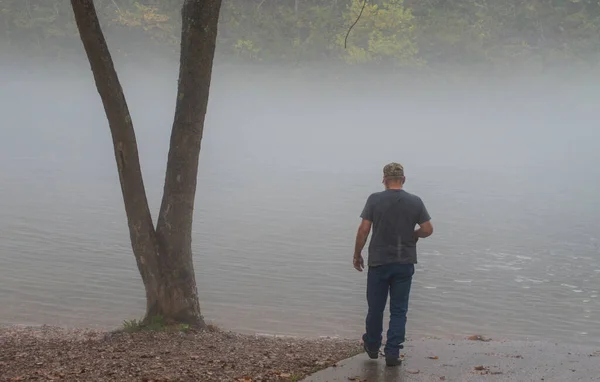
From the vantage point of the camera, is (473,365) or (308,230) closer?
(473,365)

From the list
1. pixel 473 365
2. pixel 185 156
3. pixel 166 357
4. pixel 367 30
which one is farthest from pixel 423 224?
pixel 367 30

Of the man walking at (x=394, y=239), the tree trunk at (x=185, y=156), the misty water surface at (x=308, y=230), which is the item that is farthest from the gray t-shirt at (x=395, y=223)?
the misty water surface at (x=308, y=230)

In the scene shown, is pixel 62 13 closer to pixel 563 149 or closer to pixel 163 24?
pixel 163 24

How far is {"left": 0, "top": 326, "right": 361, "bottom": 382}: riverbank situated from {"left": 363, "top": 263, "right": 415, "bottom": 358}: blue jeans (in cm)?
47

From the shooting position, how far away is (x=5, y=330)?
11828 millimetres

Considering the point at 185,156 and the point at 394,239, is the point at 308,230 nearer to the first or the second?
the point at 185,156

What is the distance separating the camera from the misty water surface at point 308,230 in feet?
47.9

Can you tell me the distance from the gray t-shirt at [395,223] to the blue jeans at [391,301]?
84mm

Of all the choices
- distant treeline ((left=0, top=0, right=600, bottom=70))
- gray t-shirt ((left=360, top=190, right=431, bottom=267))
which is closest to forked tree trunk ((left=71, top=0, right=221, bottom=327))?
gray t-shirt ((left=360, top=190, right=431, bottom=267))

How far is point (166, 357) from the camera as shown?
875 cm

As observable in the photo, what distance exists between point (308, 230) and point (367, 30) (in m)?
67.9

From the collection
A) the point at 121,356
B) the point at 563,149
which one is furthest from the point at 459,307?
the point at 563,149

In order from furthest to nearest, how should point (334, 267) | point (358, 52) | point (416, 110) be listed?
1. point (416, 110)
2. point (358, 52)
3. point (334, 267)

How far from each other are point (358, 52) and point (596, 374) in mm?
80611
